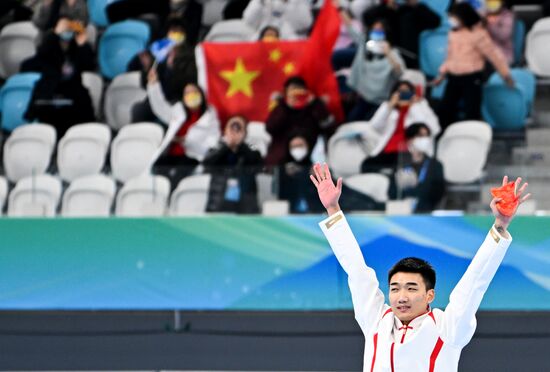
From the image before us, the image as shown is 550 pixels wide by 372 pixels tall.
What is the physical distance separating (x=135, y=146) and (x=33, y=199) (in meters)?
1.78

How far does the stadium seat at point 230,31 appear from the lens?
14719 millimetres

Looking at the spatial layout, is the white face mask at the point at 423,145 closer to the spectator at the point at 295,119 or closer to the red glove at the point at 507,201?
the spectator at the point at 295,119

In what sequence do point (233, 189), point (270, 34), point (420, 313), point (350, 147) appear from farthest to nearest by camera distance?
point (270, 34)
point (350, 147)
point (233, 189)
point (420, 313)

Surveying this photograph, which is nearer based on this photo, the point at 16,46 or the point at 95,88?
the point at 95,88

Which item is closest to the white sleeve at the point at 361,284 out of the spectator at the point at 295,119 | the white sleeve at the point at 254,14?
the spectator at the point at 295,119

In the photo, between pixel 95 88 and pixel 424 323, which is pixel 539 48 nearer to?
pixel 95 88

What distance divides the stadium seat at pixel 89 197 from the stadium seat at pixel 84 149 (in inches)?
25.7

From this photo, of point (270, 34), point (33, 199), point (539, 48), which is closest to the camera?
point (33, 199)

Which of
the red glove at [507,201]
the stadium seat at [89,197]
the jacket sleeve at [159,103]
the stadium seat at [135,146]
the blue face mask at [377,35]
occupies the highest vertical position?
the red glove at [507,201]

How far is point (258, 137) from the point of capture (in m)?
12.8

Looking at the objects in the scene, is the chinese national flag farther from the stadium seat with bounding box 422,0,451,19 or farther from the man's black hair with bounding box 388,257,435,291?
the man's black hair with bounding box 388,257,435,291

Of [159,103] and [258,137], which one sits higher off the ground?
[159,103]

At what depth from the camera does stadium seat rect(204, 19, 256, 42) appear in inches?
579

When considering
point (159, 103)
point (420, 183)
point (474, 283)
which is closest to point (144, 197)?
point (159, 103)
